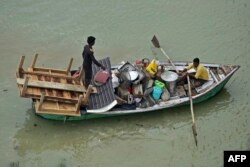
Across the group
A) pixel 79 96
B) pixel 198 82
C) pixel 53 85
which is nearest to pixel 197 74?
pixel 198 82

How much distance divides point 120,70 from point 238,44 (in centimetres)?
379

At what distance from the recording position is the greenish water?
9.55 meters

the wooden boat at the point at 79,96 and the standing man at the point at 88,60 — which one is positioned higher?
the standing man at the point at 88,60

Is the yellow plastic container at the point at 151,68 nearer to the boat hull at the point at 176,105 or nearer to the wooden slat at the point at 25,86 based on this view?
the boat hull at the point at 176,105

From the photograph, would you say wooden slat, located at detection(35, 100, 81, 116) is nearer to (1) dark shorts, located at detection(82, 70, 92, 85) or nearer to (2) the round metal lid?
(1) dark shorts, located at detection(82, 70, 92, 85)

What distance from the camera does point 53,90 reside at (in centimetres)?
975

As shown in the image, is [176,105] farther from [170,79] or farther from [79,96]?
[79,96]

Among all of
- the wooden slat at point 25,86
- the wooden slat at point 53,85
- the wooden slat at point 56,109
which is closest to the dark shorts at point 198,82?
the wooden slat at point 53,85

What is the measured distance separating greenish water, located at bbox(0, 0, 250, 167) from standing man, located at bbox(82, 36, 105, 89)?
3.28 feet

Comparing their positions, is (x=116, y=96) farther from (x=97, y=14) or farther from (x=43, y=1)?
(x=43, y=1)

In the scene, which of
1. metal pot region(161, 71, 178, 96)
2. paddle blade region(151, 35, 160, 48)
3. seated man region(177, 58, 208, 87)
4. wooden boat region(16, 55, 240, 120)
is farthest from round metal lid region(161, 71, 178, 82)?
paddle blade region(151, 35, 160, 48)

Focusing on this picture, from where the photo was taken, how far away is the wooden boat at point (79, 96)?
31.1 ft

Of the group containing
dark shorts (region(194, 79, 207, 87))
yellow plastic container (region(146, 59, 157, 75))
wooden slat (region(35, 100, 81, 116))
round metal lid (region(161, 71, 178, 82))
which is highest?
yellow plastic container (region(146, 59, 157, 75))

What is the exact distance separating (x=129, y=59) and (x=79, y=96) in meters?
2.58
